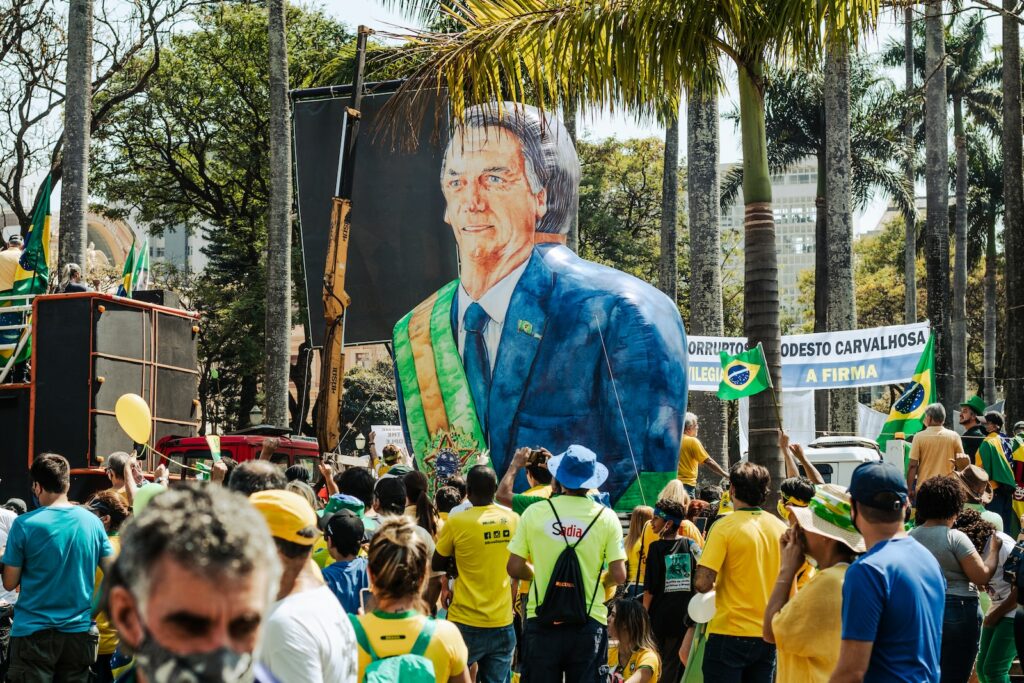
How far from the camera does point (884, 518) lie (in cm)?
445

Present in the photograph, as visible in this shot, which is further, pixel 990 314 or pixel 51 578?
pixel 990 314

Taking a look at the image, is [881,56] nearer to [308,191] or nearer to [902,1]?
[308,191]

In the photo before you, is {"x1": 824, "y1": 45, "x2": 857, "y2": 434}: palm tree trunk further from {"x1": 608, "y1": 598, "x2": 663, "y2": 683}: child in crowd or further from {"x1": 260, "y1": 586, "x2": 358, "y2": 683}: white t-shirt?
{"x1": 260, "y1": 586, "x2": 358, "y2": 683}: white t-shirt

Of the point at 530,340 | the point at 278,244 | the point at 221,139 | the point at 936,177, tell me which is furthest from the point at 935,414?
the point at 221,139

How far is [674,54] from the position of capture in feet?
31.5

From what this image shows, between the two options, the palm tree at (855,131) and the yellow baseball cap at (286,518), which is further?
the palm tree at (855,131)

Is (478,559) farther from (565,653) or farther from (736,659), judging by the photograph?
(736,659)

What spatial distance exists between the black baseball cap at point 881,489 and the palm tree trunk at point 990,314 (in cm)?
4214

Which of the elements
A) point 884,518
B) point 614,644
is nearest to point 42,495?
point 614,644

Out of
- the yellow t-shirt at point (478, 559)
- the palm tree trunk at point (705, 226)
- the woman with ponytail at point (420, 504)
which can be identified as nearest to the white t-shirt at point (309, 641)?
the yellow t-shirt at point (478, 559)

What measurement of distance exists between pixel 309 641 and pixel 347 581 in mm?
1967

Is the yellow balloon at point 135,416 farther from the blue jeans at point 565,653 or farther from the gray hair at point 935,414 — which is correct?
the gray hair at point 935,414

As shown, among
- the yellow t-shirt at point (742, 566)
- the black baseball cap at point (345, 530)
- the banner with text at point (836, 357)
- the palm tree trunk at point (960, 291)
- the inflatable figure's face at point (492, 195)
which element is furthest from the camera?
the palm tree trunk at point (960, 291)

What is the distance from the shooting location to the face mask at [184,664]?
201 cm
